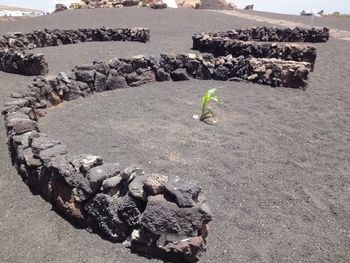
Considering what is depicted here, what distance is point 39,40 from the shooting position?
52.7 feet

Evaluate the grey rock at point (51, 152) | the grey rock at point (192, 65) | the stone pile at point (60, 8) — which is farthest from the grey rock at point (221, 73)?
the stone pile at point (60, 8)

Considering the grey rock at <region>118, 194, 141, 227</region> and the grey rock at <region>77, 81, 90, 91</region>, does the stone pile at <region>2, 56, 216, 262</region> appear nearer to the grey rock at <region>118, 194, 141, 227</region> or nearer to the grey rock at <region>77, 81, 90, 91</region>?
the grey rock at <region>118, 194, 141, 227</region>

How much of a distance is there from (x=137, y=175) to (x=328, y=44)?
15.8m

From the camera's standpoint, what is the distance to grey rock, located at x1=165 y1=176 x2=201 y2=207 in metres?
3.42

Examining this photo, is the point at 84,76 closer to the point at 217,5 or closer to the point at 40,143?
the point at 40,143

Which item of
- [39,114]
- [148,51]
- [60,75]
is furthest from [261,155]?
[148,51]

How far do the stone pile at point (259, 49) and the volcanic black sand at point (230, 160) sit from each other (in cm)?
104

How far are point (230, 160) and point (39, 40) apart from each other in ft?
44.8

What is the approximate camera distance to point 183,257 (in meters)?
3.46

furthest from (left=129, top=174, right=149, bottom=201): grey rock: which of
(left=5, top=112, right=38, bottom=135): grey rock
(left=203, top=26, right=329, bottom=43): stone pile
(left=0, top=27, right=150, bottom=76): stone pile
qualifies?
(left=203, top=26, right=329, bottom=43): stone pile

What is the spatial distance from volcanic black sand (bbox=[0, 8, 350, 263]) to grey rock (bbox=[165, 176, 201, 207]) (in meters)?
0.67

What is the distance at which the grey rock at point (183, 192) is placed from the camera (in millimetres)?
3416

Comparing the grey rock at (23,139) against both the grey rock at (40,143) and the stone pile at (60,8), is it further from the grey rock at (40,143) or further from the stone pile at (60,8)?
the stone pile at (60,8)

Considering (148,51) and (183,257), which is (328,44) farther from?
(183,257)
